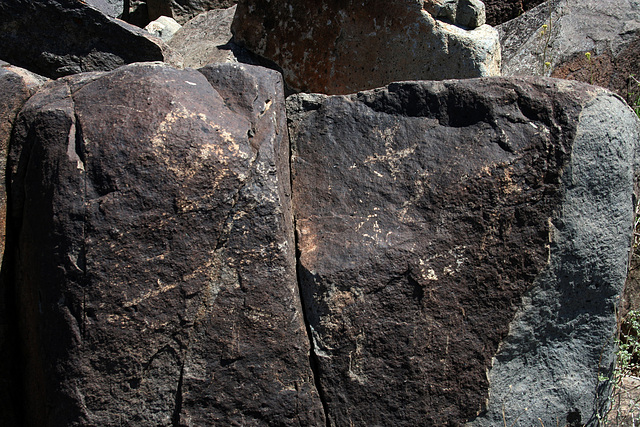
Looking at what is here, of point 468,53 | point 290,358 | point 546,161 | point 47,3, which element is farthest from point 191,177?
point 468,53

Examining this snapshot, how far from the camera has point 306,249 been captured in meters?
1.67

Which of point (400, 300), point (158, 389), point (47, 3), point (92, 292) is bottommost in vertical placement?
point (158, 389)

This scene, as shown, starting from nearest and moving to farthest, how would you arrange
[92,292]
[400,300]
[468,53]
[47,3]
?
1. [92,292]
2. [400,300]
3. [47,3]
4. [468,53]

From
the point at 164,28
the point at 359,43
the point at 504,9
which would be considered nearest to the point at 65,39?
the point at 359,43

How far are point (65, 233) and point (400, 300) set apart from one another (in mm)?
926

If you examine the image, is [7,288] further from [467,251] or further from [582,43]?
[582,43]

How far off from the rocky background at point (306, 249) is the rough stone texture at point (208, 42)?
1308 millimetres

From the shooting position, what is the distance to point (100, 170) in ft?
4.96

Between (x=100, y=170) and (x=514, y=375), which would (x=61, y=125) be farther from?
(x=514, y=375)

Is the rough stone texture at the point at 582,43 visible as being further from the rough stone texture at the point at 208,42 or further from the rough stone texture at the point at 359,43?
the rough stone texture at the point at 208,42

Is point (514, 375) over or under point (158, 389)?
under

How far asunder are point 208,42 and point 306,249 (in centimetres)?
209

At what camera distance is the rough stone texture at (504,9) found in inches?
150

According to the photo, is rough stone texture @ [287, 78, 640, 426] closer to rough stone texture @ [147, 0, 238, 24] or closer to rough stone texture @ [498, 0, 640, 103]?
rough stone texture @ [498, 0, 640, 103]
